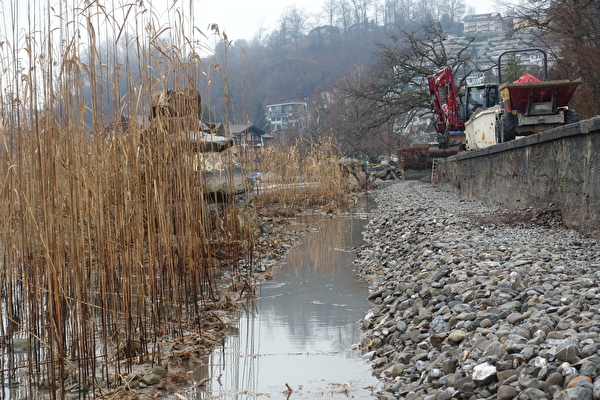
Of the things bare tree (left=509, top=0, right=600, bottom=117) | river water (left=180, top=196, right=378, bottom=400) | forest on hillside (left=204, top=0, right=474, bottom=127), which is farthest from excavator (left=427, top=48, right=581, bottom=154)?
forest on hillside (left=204, top=0, right=474, bottom=127)

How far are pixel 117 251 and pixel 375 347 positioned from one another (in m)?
1.45

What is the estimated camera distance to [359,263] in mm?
5676

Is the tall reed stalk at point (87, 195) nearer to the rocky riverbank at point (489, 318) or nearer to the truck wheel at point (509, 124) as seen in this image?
the rocky riverbank at point (489, 318)

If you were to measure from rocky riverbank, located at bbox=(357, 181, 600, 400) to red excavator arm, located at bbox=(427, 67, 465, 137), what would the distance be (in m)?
10.5

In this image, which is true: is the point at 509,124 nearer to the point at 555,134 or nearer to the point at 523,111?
the point at 523,111

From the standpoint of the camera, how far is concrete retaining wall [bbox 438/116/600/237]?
182 inches

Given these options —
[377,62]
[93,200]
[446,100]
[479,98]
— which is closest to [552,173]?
[93,200]

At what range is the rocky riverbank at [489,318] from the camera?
6.59 feet

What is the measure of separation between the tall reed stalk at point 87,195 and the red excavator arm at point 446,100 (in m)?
12.6

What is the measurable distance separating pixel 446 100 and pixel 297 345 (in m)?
13.2

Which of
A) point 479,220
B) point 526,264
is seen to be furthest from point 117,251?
point 479,220

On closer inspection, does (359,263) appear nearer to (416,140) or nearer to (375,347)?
(375,347)

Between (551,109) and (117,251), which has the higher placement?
(551,109)

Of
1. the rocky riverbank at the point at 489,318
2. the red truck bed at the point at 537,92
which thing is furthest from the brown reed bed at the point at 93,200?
the red truck bed at the point at 537,92
